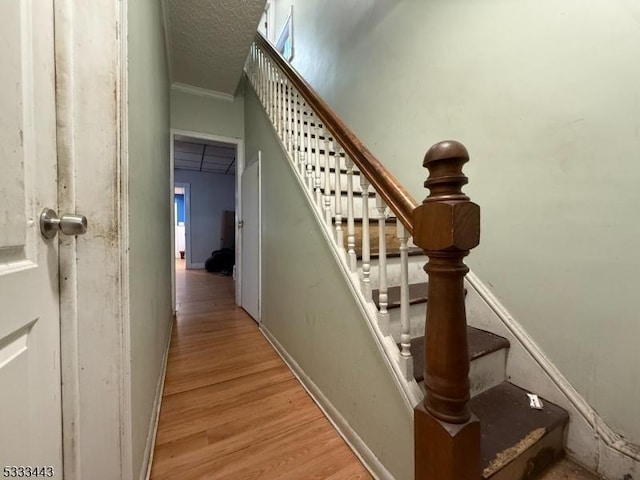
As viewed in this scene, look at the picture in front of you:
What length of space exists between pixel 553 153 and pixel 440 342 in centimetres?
104

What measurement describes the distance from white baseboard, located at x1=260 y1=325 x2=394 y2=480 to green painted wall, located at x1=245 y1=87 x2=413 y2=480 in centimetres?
3

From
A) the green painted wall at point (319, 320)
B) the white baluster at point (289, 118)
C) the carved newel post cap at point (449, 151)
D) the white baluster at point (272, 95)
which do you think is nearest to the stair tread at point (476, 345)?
the green painted wall at point (319, 320)

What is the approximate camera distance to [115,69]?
665 millimetres

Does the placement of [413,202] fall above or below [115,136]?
below

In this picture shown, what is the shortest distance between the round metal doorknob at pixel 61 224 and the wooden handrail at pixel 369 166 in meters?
0.81

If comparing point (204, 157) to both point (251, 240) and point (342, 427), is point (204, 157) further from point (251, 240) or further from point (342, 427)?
point (342, 427)

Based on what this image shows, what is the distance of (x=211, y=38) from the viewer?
2094 millimetres

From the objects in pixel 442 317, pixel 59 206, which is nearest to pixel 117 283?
pixel 59 206

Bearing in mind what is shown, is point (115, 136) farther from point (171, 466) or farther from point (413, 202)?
point (171, 466)

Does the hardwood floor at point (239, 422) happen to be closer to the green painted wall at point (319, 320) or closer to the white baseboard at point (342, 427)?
the white baseboard at point (342, 427)

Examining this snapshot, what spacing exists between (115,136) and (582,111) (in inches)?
64.0

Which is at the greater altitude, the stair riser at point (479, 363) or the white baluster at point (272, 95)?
the white baluster at point (272, 95)

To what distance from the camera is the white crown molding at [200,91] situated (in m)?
2.71

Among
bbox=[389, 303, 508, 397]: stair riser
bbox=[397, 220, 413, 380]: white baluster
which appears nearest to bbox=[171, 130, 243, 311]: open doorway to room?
bbox=[389, 303, 508, 397]: stair riser
